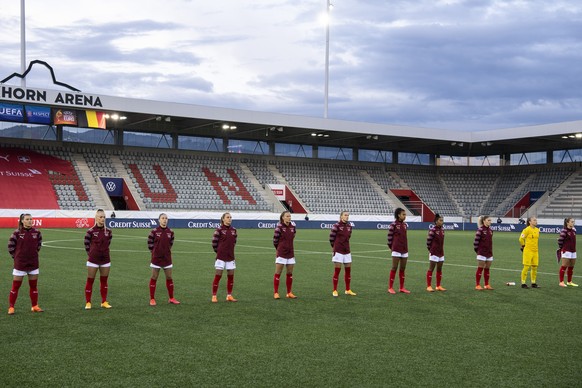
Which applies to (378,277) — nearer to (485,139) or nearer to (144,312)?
(144,312)

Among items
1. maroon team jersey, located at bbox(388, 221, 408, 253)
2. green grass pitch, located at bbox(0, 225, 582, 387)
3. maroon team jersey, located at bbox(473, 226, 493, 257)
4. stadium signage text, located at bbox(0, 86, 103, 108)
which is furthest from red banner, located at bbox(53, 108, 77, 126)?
maroon team jersey, located at bbox(473, 226, 493, 257)

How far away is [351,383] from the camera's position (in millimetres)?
8094

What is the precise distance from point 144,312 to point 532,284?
10.8 m

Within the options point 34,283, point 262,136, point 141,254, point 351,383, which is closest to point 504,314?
point 351,383

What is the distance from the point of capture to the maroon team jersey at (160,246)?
1392cm

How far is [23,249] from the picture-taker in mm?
12750

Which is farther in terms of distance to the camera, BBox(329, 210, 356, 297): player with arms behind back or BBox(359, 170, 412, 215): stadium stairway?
BBox(359, 170, 412, 215): stadium stairway

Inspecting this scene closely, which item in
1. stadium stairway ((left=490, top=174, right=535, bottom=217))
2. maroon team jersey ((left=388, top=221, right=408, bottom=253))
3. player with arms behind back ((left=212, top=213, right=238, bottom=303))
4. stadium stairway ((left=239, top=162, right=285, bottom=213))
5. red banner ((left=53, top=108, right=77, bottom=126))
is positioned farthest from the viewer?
stadium stairway ((left=490, top=174, right=535, bottom=217))

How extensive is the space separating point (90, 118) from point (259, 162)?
19792 millimetres

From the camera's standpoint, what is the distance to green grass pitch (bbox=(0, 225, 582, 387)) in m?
8.40

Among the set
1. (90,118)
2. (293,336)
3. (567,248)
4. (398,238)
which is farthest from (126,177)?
(293,336)

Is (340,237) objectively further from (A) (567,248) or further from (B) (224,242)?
(A) (567,248)

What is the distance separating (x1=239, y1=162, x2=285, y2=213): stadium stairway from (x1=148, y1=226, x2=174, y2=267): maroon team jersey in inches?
1715

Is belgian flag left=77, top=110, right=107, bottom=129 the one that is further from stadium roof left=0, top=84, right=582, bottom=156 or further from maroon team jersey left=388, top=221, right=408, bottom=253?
maroon team jersey left=388, top=221, right=408, bottom=253
